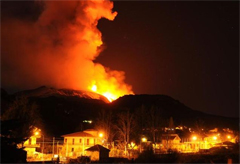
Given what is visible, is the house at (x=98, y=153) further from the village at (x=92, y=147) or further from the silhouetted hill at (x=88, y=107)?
the silhouetted hill at (x=88, y=107)

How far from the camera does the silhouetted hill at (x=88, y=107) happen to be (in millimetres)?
113100

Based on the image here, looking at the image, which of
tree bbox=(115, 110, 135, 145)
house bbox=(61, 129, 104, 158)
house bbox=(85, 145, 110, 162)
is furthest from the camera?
house bbox=(61, 129, 104, 158)

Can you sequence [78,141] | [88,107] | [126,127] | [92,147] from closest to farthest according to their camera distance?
[92,147], [78,141], [126,127], [88,107]

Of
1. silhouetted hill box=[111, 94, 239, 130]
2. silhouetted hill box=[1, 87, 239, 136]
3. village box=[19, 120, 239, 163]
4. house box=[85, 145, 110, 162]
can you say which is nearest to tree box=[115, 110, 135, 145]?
village box=[19, 120, 239, 163]

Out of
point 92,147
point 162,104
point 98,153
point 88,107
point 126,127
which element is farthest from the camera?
point 162,104

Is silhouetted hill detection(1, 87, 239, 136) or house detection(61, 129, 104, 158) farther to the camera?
silhouetted hill detection(1, 87, 239, 136)

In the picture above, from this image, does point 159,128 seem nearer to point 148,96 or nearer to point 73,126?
point 73,126

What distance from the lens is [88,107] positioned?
150 metres

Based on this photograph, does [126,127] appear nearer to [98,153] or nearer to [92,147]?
[92,147]

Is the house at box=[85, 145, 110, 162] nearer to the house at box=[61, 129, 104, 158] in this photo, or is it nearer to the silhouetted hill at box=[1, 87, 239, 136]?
the house at box=[61, 129, 104, 158]

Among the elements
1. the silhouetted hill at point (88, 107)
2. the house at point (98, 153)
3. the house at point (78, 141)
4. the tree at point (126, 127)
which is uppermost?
the silhouetted hill at point (88, 107)

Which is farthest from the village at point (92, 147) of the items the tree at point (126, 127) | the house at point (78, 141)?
the tree at point (126, 127)

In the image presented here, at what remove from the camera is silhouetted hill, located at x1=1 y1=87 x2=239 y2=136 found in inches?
4453

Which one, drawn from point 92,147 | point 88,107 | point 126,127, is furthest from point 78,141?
point 88,107
